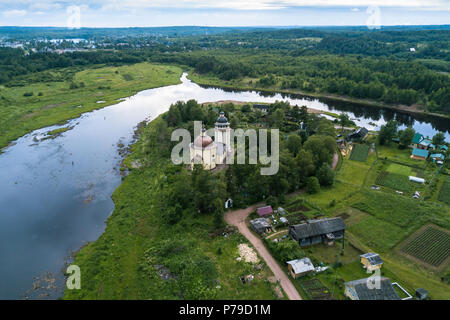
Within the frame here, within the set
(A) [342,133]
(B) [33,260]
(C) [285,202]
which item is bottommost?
(B) [33,260]

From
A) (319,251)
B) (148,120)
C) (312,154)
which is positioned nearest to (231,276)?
(319,251)

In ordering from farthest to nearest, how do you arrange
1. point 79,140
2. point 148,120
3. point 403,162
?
1. point 148,120
2. point 79,140
3. point 403,162

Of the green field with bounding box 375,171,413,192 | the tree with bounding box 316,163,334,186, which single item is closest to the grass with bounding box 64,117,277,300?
the tree with bounding box 316,163,334,186

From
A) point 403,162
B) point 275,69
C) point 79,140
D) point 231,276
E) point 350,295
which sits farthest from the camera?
point 275,69

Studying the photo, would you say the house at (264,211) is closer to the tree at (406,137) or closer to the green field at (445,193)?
the green field at (445,193)

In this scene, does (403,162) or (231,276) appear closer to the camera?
(231,276)

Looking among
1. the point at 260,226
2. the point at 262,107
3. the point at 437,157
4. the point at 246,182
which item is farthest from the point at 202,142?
the point at 262,107

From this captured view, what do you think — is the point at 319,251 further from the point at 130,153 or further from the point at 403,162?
the point at 130,153

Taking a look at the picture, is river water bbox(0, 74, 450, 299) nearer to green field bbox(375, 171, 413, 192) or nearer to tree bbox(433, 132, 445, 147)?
tree bbox(433, 132, 445, 147)
